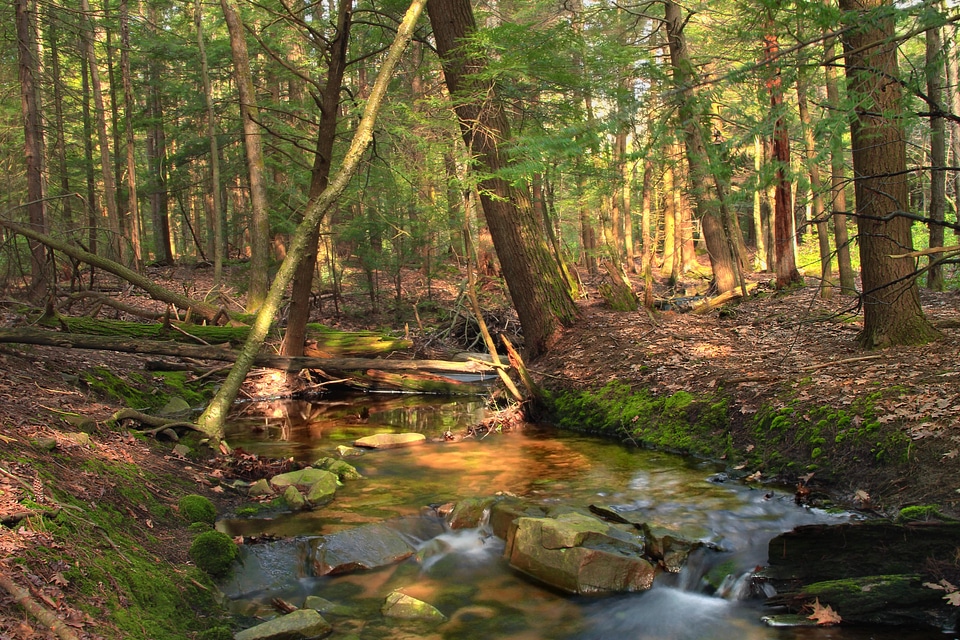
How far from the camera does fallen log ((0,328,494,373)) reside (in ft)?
25.6

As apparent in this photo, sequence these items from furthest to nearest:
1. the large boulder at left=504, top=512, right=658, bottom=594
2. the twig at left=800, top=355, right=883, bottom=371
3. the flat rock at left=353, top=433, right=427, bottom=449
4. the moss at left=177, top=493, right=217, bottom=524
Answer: the flat rock at left=353, top=433, right=427, bottom=449 → the twig at left=800, top=355, right=883, bottom=371 → the moss at left=177, top=493, right=217, bottom=524 → the large boulder at left=504, top=512, right=658, bottom=594

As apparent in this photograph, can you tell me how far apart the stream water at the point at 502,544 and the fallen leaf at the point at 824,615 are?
10cm

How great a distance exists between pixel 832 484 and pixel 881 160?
394 centimetres

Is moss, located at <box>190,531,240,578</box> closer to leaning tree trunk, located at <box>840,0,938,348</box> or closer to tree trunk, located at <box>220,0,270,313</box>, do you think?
leaning tree trunk, located at <box>840,0,938,348</box>

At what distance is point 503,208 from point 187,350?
5717mm

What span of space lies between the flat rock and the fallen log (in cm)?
119

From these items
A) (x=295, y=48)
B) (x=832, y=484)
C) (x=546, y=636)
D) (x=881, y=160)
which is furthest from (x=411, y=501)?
(x=295, y=48)

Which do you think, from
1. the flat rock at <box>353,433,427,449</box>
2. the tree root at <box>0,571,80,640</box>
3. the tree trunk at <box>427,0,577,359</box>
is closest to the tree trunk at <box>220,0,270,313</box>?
the tree trunk at <box>427,0,577,359</box>

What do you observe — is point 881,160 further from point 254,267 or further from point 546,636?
point 254,267

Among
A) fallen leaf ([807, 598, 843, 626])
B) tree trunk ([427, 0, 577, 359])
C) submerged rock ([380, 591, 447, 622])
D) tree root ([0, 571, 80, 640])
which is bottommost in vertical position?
fallen leaf ([807, 598, 843, 626])

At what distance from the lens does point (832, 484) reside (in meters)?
6.07

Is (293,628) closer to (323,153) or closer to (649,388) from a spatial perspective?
(649,388)

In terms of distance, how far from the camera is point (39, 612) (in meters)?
2.88

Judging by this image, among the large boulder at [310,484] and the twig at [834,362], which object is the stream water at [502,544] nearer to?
the large boulder at [310,484]
